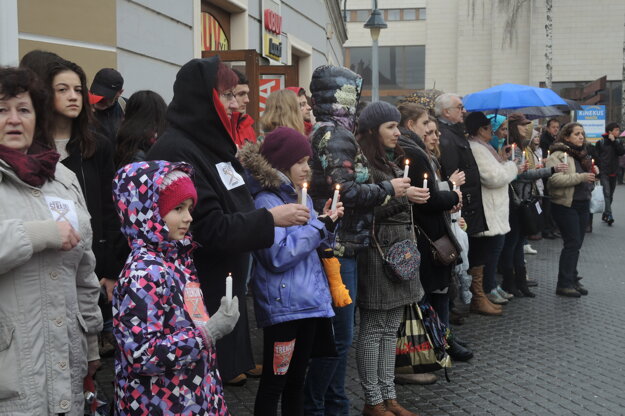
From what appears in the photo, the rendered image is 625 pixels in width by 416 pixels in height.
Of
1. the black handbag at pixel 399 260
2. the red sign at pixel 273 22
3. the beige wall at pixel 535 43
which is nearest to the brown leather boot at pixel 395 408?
the black handbag at pixel 399 260

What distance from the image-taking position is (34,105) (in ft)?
9.70

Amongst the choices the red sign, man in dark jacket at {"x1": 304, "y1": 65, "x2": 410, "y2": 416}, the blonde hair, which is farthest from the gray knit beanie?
the red sign

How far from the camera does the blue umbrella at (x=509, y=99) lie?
1042cm

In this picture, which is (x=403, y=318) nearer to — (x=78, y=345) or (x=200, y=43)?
(x=78, y=345)

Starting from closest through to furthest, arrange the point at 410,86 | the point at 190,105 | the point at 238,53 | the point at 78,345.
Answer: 1. the point at 78,345
2. the point at 190,105
3. the point at 238,53
4. the point at 410,86

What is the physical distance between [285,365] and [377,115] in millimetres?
1762

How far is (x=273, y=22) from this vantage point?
41.5 ft

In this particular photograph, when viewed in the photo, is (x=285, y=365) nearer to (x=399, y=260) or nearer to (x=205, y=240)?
(x=205, y=240)

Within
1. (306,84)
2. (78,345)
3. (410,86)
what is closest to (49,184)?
(78,345)

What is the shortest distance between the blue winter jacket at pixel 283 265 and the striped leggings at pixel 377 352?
3.57 ft

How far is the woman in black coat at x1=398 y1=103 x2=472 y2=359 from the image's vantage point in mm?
5375

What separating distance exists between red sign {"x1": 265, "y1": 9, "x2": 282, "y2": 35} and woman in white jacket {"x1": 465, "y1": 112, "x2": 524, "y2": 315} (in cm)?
533

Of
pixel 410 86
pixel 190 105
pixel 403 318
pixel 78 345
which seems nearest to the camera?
pixel 78 345

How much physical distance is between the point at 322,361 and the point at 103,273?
1.27 m
